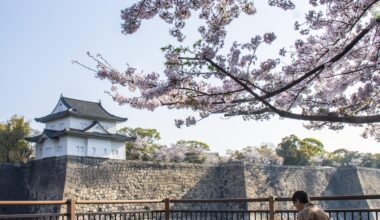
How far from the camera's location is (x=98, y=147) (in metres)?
20.3

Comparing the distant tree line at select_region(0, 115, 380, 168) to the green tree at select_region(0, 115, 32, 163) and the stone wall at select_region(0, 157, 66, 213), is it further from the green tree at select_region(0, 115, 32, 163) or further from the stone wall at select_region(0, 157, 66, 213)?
the stone wall at select_region(0, 157, 66, 213)

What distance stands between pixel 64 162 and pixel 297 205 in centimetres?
1463

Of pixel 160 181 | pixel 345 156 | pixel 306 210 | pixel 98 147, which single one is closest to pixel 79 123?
Result: pixel 98 147

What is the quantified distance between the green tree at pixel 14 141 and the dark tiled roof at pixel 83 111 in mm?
2917

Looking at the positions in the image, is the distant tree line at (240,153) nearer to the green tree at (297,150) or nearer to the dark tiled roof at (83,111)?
the green tree at (297,150)

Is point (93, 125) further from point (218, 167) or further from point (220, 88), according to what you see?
point (220, 88)

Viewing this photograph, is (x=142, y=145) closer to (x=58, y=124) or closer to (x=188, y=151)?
(x=188, y=151)

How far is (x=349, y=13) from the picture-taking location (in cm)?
433

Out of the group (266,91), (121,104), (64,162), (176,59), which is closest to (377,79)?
(266,91)

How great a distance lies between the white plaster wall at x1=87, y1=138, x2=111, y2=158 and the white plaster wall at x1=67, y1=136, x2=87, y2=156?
0.21 metres

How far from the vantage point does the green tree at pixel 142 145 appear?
85.0ft

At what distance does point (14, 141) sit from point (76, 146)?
6104mm

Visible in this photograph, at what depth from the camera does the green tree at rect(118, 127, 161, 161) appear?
25.9 metres

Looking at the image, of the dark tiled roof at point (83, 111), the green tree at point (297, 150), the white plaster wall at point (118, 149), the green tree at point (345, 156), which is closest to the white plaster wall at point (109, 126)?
the dark tiled roof at point (83, 111)
